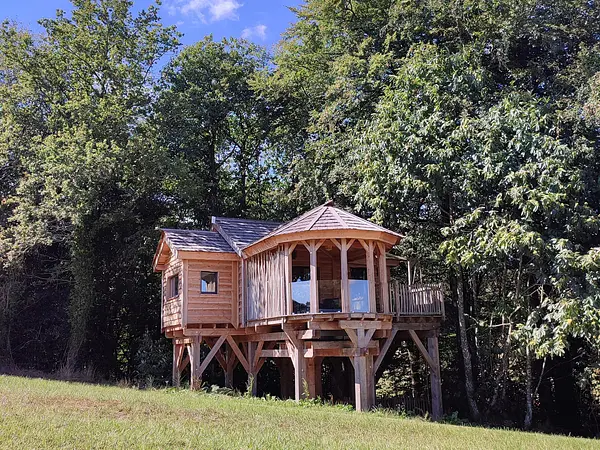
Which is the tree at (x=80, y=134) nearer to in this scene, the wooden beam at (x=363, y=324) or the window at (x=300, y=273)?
the window at (x=300, y=273)

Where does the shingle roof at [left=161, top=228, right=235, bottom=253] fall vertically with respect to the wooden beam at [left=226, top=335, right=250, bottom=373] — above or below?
above

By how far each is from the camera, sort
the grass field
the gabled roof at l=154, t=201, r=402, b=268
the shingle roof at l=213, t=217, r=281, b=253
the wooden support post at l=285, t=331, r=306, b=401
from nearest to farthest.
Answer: the grass field → the gabled roof at l=154, t=201, r=402, b=268 → the wooden support post at l=285, t=331, r=306, b=401 → the shingle roof at l=213, t=217, r=281, b=253

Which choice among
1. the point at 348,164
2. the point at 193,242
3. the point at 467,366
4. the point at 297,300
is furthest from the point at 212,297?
the point at 467,366

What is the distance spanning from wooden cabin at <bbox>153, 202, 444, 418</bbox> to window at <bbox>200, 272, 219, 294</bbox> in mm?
36

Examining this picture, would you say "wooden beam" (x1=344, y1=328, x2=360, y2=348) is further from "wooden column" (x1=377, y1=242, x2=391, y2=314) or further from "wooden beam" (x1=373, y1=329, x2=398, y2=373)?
"wooden beam" (x1=373, y1=329, x2=398, y2=373)

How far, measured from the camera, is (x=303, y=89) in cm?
2367

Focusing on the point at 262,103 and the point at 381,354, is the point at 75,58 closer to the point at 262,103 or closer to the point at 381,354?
the point at 262,103

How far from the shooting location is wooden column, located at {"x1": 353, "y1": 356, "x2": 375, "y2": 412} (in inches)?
577

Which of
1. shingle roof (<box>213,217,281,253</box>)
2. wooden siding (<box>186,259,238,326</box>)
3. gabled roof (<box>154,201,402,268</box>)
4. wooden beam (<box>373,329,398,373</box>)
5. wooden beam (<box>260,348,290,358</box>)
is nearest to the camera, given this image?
gabled roof (<box>154,201,402,268</box>)

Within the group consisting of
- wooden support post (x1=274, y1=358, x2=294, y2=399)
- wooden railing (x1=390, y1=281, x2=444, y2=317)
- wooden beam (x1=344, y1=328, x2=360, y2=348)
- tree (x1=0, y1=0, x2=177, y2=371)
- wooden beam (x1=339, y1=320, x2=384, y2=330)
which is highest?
tree (x1=0, y1=0, x2=177, y2=371)

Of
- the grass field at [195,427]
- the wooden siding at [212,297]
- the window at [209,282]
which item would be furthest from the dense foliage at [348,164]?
the window at [209,282]

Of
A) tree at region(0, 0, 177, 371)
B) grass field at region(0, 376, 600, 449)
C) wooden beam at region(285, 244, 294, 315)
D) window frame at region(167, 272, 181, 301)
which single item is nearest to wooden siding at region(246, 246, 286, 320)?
wooden beam at region(285, 244, 294, 315)

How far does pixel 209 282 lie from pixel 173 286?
217 centimetres

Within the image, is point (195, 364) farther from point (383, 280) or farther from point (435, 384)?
point (435, 384)
